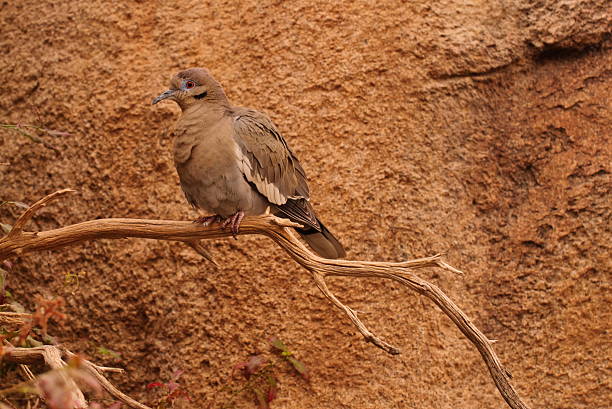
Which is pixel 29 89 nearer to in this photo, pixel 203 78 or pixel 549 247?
pixel 203 78

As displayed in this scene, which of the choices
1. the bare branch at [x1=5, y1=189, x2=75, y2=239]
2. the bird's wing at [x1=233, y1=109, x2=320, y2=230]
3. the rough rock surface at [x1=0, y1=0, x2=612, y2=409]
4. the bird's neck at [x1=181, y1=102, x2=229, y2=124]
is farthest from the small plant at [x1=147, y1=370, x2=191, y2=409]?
the bird's neck at [x1=181, y1=102, x2=229, y2=124]

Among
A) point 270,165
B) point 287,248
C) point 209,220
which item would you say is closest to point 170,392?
point 209,220

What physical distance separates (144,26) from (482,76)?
1912 mm

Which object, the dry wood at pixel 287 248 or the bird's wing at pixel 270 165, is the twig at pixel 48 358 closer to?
the dry wood at pixel 287 248

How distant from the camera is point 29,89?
3.93m

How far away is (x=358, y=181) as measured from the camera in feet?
12.1

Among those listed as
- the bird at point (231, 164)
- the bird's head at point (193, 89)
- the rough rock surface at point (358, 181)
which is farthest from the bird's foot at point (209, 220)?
the rough rock surface at point (358, 181)

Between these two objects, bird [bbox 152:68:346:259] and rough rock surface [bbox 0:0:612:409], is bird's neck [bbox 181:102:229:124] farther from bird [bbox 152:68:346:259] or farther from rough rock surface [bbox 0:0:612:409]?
rough rock surface [bbox 0:0:612:409]

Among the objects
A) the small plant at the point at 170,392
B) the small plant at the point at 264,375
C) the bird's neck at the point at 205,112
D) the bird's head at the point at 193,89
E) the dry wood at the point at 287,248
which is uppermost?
the bird's head at the point at 193,89

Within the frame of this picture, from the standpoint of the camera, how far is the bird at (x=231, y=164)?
2818 millimetres

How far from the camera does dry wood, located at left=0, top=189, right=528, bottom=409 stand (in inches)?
95.9

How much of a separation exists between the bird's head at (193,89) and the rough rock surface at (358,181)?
0.77 m

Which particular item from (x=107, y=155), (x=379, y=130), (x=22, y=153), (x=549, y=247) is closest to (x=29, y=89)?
(x=22, y=153)

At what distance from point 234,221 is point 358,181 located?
1.07 metres
